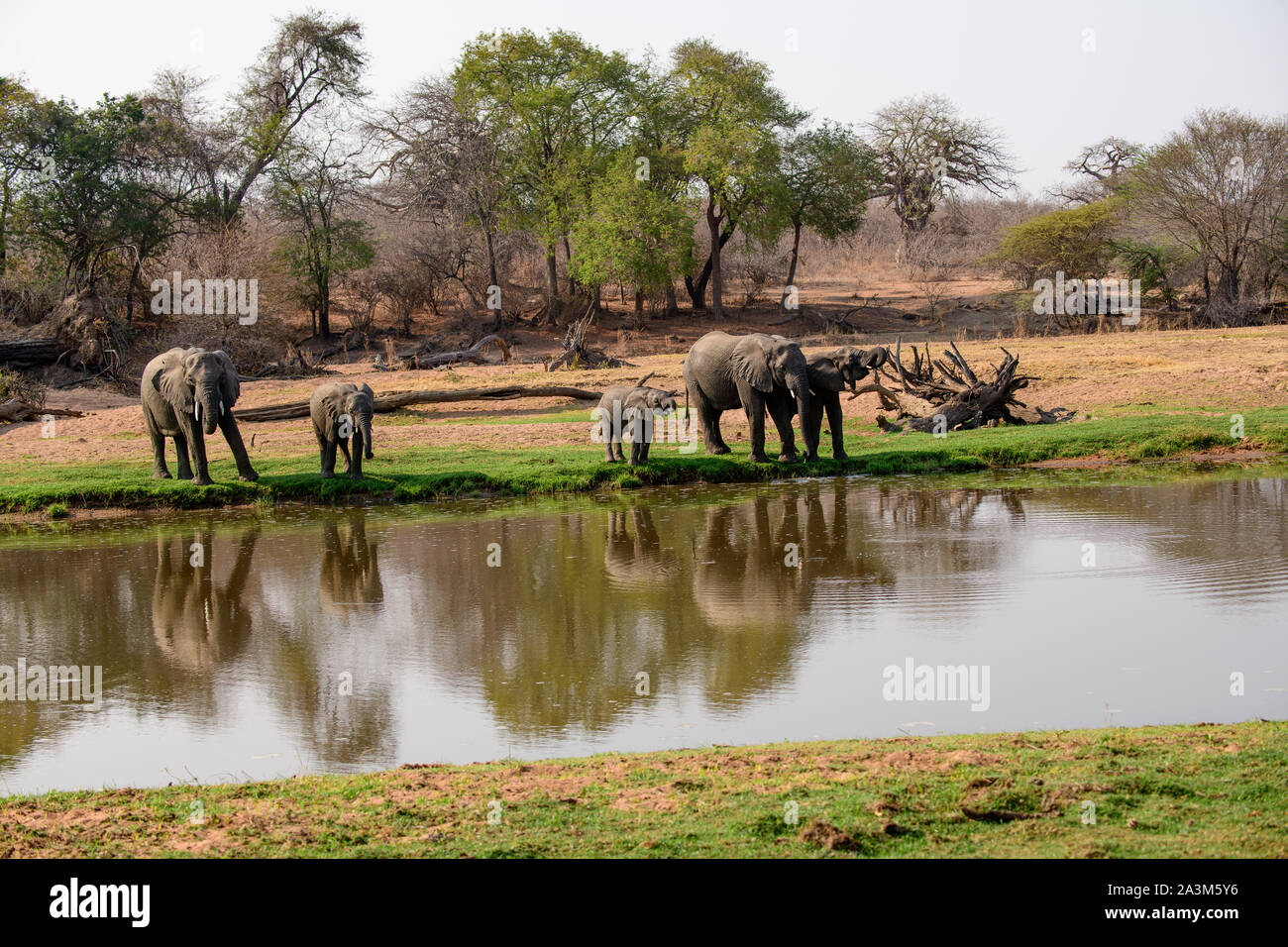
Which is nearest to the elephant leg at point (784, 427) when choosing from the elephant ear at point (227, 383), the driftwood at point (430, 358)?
the elephant ear at point (227, 383)

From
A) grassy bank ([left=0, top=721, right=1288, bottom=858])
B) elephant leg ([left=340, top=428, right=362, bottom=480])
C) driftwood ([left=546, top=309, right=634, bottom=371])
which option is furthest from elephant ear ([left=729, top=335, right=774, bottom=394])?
driftwood ([left=546, top=309, right=634, bottom=371])

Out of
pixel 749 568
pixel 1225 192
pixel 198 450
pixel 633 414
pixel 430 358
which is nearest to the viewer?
pixel 749 568

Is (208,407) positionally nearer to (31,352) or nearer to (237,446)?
(237,446)

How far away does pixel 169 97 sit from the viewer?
143ft

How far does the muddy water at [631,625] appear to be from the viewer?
8.12 meters

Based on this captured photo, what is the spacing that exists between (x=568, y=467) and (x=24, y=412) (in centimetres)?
1391

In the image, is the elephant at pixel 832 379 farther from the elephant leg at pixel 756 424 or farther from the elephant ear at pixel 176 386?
the elephant ear at pixel 176 386

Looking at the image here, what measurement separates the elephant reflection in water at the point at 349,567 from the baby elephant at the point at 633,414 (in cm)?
430

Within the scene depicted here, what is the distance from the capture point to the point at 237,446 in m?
18.2

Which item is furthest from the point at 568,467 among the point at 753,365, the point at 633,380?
the point at 633,380

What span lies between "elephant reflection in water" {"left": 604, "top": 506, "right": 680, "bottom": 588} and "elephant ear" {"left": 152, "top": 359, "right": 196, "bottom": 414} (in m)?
6.60

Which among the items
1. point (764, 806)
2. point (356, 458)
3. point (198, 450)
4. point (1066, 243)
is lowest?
point (764, 806)
